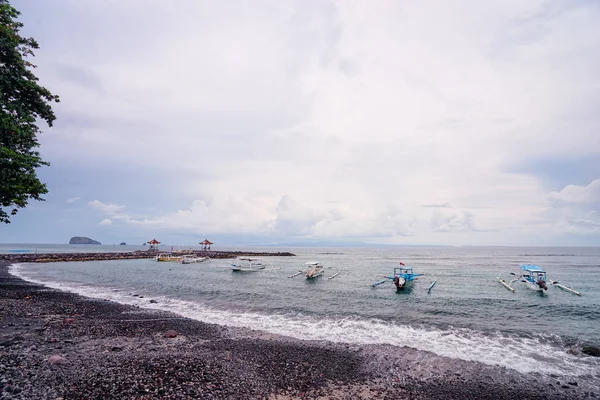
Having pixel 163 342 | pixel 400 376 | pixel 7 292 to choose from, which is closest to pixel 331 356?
pixel 400 376

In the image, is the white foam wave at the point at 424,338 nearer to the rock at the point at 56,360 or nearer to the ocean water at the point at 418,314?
the ocean water at the point at 418,314

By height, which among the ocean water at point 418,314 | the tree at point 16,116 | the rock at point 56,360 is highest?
the tree at point 16,116

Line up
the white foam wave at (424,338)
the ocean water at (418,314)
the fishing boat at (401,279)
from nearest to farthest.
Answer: the white foam wave at (424,338)
the ocean water at (418,314)
the fishing boat at (401,279)

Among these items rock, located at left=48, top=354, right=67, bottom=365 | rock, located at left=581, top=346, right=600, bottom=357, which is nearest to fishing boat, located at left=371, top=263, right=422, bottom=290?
rock, located at left=581, top=346, right=600, bottom=357

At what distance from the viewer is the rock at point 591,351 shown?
16.7m

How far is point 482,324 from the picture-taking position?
23.0 meters

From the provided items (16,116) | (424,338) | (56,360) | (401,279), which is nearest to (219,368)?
(56,360)

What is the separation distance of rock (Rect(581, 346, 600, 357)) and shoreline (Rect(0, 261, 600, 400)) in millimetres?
6078

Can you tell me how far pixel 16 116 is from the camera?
17.5 m

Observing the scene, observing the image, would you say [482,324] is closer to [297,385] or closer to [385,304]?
[385,304]

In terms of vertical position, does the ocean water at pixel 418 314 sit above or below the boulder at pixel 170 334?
below

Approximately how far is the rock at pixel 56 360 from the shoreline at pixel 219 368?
7 centimetres

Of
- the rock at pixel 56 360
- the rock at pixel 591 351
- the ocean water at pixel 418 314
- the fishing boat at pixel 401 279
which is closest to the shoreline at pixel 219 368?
the rock at pixel 56 360

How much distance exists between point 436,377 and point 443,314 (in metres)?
14.8
